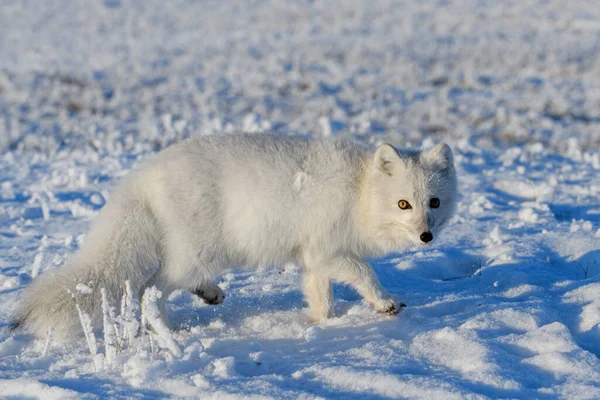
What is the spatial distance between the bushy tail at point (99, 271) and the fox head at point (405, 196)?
1.47 m

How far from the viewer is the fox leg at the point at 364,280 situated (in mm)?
4824

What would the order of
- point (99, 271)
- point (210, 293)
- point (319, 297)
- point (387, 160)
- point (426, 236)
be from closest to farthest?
point (99, 271) < point (426, 236) < point (387, 160) < point (319, 297) < point (210, 293)

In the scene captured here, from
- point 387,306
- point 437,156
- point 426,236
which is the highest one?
point 437,156

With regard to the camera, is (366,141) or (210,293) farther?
(366,141)

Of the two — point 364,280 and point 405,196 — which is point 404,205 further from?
point 364,280

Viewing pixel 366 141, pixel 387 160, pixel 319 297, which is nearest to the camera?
pixel 387 160

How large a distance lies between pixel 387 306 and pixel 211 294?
1.28 meters

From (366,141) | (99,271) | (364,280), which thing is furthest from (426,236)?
(366,141)

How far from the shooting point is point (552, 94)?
17188 millimetres

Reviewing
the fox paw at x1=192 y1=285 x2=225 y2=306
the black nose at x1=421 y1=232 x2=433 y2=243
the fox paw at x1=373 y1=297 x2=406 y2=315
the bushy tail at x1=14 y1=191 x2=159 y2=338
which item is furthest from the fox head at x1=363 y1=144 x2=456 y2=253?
the bushy tail at x1=14 y1=191 x2=159 y2=338

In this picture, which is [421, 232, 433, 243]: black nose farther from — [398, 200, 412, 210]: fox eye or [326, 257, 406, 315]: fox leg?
[326, 257, 406, 315]: fox leg

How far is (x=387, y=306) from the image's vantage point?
481 cm

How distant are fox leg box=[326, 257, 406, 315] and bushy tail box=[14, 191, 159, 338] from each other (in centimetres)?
121

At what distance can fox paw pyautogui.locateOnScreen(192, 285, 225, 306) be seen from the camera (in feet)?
16.8
